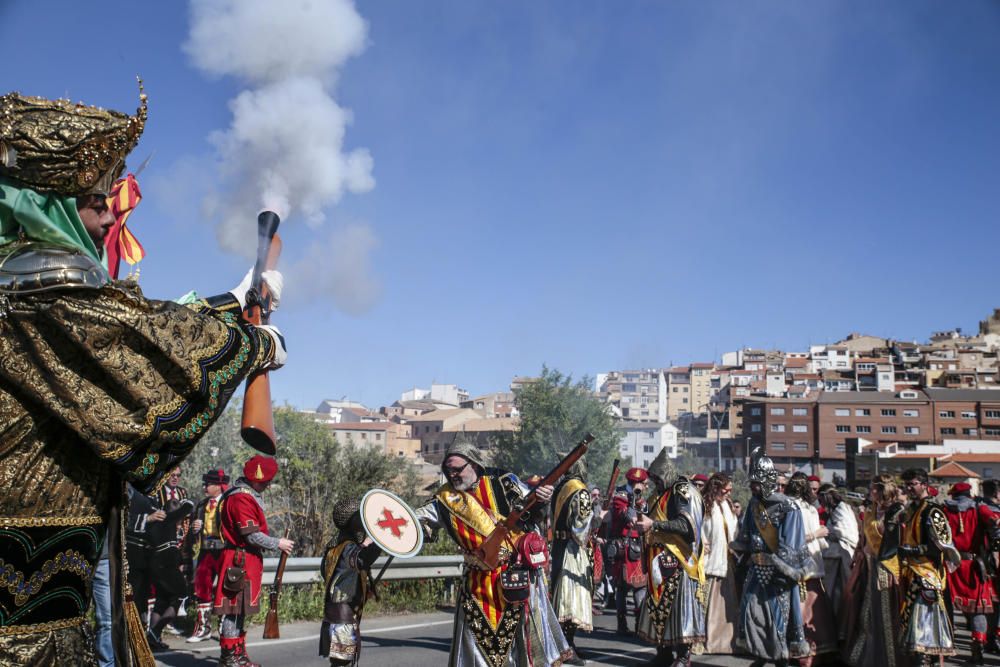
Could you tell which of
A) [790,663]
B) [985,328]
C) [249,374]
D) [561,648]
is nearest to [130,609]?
[249,374]

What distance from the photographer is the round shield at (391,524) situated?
5.87 meters

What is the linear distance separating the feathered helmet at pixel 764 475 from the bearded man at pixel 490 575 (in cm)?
327

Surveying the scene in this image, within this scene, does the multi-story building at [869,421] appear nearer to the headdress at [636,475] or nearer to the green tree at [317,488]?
the green tree at [317,488]

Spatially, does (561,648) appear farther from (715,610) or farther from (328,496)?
(328,496)

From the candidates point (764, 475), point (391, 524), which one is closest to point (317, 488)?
point (764, 475)

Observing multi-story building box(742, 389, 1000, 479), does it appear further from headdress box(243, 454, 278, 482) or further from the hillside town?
headdress box(243, 454, 278, 482)

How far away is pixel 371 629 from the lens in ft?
34.6

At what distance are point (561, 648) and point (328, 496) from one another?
26.1ft

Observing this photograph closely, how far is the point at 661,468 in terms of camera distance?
11062 mm

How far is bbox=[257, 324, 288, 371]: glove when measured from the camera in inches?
89.0

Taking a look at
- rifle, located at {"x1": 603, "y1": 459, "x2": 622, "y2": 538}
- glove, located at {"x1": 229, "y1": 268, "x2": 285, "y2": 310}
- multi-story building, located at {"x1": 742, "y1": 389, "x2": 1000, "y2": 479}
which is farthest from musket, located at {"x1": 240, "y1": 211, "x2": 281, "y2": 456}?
multi-story building, located at {"x1": 742, "y1": 389, "x2": 1000, "y2": 479}

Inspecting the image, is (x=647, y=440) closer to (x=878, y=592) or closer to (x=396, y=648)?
(x=878, y=592)

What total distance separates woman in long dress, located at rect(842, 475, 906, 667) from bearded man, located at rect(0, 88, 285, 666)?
29.0 feet

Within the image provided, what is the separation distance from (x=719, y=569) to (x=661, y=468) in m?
1.97
